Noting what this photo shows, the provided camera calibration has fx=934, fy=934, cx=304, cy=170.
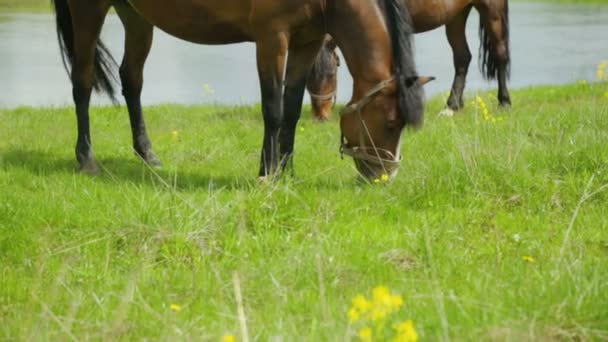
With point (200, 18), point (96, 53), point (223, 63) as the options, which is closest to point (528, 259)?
point (200, 18)

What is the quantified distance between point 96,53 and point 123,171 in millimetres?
1160

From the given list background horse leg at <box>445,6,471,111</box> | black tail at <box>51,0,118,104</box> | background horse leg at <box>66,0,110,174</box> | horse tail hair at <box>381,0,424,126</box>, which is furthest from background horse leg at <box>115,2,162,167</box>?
background horse leg at <box>445,6,471,111</box>

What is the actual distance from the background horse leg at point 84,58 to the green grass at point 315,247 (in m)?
0.18

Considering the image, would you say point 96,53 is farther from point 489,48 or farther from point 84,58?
point 489,48

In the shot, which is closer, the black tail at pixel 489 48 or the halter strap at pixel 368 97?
the halter strap at pixel 368 97

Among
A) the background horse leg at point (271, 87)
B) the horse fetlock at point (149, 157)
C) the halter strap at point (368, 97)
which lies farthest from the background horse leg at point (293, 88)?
the horse fetlock at point (149, 157)

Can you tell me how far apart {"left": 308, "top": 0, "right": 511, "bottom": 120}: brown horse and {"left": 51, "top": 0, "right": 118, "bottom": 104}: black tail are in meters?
2.75

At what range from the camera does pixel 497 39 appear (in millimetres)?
10914

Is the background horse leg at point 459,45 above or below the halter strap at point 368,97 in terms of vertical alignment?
below

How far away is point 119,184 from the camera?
6.08 metres

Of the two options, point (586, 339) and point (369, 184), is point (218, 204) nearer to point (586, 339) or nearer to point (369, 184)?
point (369, 184)

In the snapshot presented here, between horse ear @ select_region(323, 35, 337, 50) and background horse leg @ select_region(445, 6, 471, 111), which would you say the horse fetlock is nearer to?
horse ear @ select_region(323, 35, 337, 50)

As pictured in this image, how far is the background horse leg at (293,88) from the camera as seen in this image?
674cm

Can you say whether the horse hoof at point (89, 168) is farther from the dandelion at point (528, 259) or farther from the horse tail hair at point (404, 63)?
the dandelion at point (528, 259)
